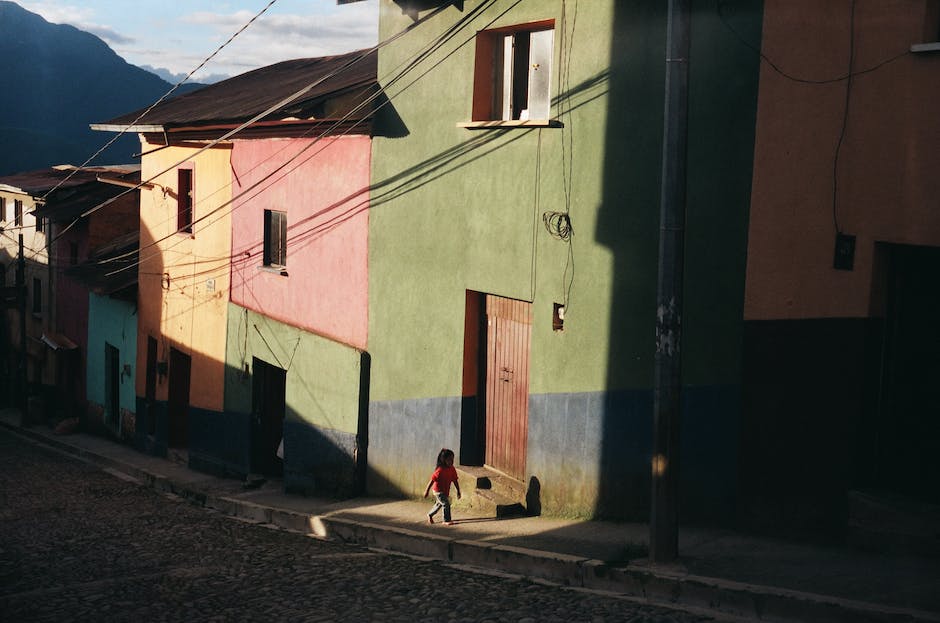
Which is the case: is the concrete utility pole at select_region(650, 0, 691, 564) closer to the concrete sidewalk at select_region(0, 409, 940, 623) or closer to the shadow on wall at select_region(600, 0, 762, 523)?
the concrete sidewalk at select_region(0, 409, 940, 623)

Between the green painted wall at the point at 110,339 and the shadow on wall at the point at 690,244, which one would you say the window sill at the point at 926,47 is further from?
the green painted wall at the point at 110,339

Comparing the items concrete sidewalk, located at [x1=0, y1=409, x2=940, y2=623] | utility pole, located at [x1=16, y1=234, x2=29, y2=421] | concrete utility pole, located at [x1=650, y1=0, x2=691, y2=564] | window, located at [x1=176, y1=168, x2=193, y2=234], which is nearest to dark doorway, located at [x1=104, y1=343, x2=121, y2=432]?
utility pole, located at [x1=16, y1=234, x2=29, y2=421]

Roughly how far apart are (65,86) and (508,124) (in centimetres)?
11886

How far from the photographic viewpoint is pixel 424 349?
506 inches

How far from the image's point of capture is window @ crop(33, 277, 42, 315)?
33406mm

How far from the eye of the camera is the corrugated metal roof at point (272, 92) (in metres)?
14.0

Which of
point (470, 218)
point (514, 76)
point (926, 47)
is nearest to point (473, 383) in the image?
point (470, 218)

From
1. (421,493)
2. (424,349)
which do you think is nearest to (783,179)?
(424,349)

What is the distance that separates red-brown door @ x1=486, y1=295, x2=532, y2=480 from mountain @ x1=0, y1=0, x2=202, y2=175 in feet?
297

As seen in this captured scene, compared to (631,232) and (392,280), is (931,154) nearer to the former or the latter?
(631,232)

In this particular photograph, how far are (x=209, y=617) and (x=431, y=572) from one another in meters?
2.07

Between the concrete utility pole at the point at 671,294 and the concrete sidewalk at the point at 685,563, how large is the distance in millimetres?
408

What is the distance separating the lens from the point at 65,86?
11762cm

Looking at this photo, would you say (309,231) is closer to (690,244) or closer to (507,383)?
(507,383)
